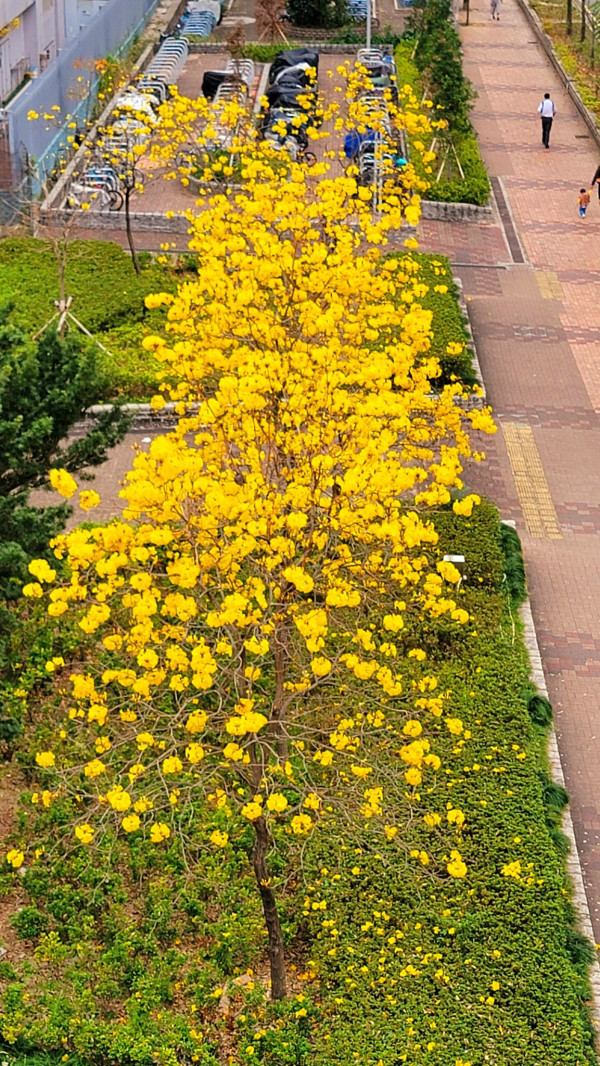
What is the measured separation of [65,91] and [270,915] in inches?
853

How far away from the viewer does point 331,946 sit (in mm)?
9141

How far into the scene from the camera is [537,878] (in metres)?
9.66

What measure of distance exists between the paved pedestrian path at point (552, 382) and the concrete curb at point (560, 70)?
0.28 meters

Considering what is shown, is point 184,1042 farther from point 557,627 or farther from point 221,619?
point 557,627

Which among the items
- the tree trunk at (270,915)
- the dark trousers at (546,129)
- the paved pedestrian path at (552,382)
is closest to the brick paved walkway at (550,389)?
the paved pedestrian path at (552,382)

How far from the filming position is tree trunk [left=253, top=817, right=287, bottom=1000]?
27.6 feet

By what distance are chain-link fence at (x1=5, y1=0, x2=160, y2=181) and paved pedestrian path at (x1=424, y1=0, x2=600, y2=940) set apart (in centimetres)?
710

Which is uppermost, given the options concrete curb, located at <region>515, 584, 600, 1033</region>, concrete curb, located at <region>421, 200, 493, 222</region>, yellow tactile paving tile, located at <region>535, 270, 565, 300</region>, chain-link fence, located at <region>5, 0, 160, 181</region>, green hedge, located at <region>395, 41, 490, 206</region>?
chain-link fence, located at <region>5, 0, 160, 181</region>

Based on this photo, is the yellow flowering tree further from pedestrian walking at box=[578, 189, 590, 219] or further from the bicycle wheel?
pedestrian walking at box=[578, 189, 590, 219]

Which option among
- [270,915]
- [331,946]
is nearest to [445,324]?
[331,946]

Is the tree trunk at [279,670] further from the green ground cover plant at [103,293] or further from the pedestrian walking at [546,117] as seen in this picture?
the pedestrian walking at [546,117]

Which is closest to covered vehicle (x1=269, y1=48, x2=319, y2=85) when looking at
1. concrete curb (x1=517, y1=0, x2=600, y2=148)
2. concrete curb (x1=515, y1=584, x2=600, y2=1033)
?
concrete curb (x1=517, y1=0, x2=600, y2=148)

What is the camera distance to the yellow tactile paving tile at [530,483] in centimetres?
1519

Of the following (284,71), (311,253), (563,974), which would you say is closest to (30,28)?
(284,71)
